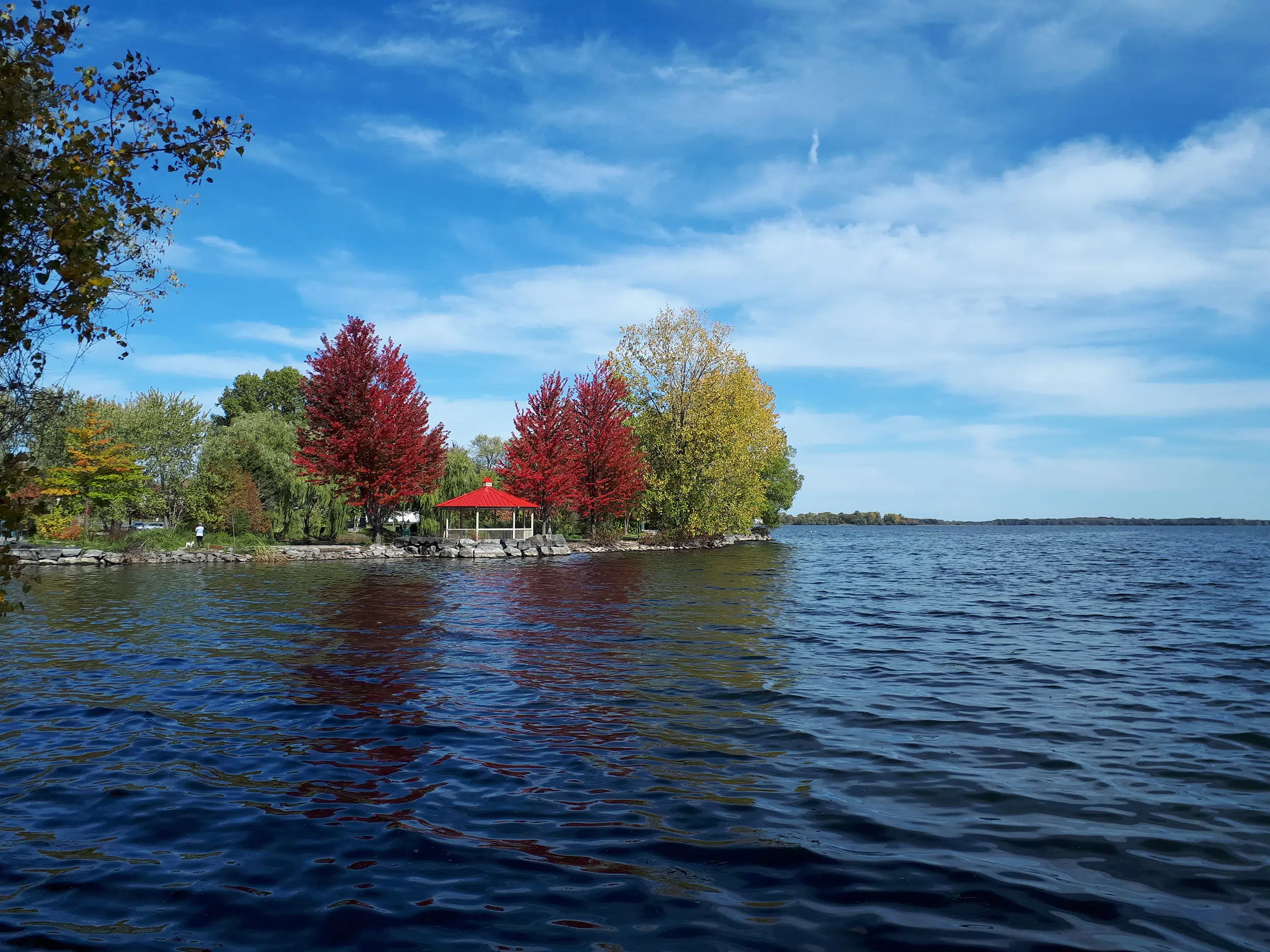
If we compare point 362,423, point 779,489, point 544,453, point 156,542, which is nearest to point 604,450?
point 544,453

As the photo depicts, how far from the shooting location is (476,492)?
132ft

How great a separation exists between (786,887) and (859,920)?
47 cm

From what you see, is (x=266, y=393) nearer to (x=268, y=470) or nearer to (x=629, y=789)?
(x=268, y=470)

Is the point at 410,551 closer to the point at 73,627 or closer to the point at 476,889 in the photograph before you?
the point at 73,627

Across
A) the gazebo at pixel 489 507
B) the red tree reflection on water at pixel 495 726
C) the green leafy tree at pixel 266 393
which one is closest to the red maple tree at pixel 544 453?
the gazebo at pixel 489 507

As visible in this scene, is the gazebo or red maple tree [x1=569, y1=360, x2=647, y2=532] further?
red maple tree [x1=569, y1=360, x2=647, y2=532]

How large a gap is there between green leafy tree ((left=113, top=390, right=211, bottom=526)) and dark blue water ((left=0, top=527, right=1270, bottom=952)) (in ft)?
101

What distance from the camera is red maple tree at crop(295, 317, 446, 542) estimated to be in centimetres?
3584

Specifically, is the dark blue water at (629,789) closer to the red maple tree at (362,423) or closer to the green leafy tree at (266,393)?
the red maple tree at (362,423)

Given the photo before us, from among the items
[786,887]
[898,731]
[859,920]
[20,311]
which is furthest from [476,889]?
[898,731]

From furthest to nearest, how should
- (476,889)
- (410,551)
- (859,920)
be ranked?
(410,551) → (476,889) → (859,920)

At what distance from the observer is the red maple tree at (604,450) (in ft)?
149

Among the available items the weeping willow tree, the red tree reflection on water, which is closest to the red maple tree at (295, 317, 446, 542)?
the weeping willow tree

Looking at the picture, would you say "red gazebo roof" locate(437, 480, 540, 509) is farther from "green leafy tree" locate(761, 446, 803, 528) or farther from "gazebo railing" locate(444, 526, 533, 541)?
"green leafy tree" locate(761, 446, 803, 528)
